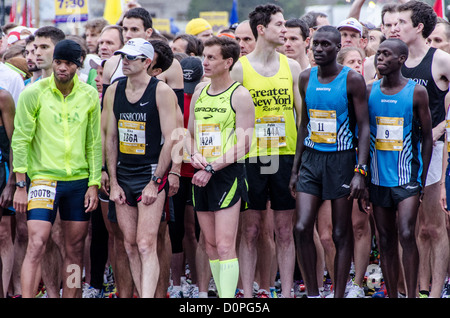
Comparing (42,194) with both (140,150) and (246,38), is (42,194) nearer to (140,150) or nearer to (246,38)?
(140,150)

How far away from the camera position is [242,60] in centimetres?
743

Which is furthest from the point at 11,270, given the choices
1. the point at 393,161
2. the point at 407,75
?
the point at 407,75

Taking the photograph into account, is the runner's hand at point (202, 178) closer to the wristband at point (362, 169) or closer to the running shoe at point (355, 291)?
the wristband at point (362, 169)

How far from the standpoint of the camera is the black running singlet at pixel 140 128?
21.8ft

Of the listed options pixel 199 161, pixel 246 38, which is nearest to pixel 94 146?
pixel 199 161

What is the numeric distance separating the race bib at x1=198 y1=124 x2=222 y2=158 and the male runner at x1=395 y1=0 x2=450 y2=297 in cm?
196

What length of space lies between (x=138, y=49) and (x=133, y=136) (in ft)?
Result: 2.57

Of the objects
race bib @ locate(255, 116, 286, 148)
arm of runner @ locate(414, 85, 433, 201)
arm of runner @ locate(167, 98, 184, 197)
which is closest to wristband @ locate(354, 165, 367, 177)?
arm of runner @ locate(414, 85, 433, 201)

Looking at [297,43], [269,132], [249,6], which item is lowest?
[269,132]

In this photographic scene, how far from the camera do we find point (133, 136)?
666 cm

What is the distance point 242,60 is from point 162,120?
125 cm

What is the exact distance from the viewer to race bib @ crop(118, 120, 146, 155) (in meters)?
6.65

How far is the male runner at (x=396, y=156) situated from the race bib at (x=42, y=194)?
275cm

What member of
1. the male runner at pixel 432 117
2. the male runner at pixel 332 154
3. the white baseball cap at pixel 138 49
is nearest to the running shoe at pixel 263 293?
the male runner at pixel 332 154
